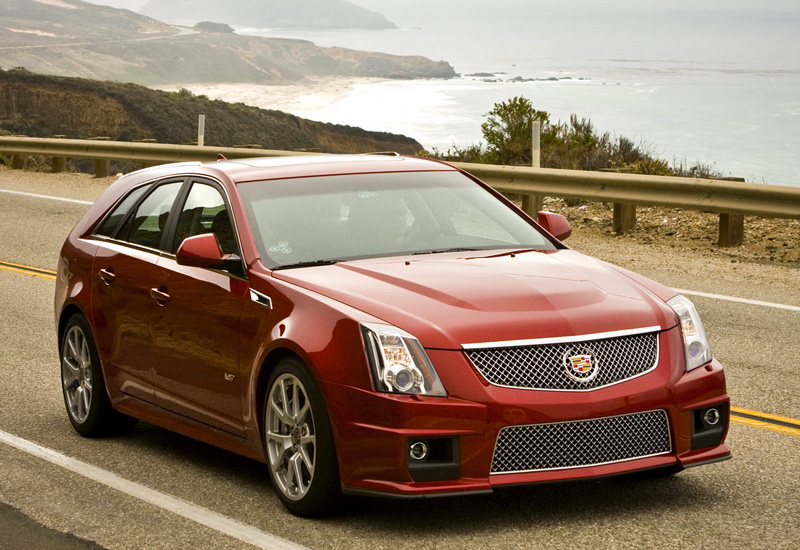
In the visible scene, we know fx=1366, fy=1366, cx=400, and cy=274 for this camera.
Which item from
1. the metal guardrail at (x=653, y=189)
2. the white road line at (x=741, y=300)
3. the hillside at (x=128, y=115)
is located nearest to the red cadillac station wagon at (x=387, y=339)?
the white road line at (x=741, y=300)

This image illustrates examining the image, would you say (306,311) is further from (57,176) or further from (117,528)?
(57,176)

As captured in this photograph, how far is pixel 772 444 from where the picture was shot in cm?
700

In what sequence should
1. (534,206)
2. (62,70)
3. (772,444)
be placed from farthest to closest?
1. (62,70)
2. (534,206)
3. (772,444)

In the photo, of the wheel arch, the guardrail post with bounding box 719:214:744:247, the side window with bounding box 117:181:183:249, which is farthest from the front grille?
the guardrail post with bounding box 719:214:744:247

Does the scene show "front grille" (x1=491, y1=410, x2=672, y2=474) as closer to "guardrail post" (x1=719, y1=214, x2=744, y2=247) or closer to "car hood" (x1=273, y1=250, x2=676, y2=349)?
"car hood" (x1=273, y1=250, x2=676, y2=349)

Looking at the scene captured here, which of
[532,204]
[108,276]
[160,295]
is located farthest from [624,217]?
[160,295]

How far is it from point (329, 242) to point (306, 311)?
0.86 m

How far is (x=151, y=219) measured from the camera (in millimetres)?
7348

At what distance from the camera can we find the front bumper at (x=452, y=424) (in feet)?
17.0

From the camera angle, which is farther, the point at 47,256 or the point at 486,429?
the point at 47,256

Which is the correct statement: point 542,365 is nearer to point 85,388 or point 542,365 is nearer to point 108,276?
point 108,276

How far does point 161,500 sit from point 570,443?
1934 mm

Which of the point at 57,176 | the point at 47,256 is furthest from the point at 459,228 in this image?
the point at 57,176

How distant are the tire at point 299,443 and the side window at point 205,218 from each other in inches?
39.6
